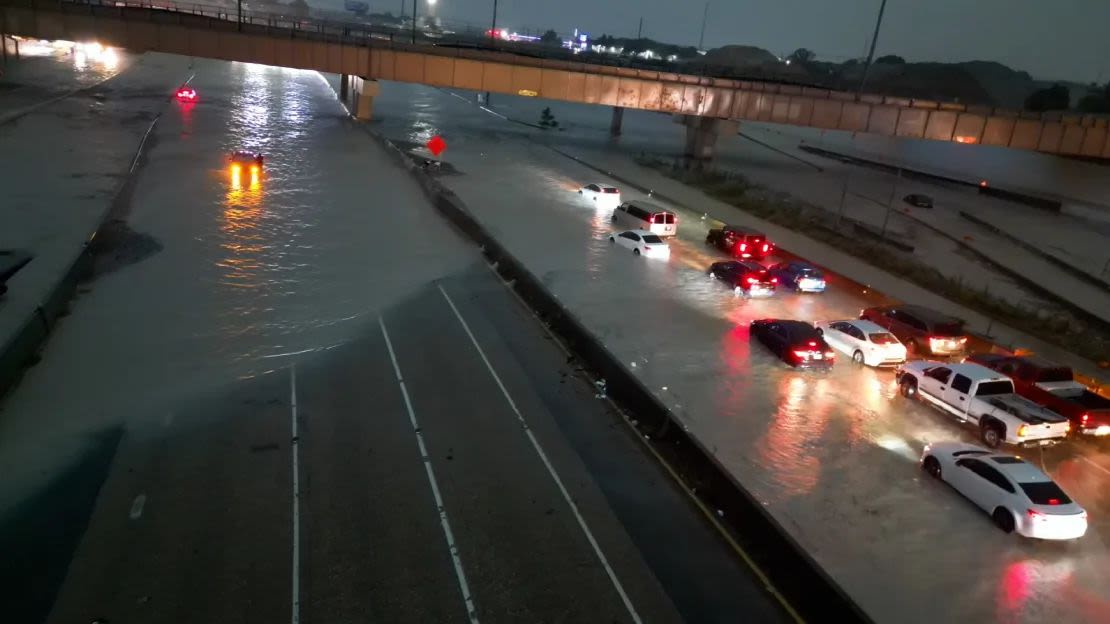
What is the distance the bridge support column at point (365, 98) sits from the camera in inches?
2297

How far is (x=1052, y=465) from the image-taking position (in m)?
15.0

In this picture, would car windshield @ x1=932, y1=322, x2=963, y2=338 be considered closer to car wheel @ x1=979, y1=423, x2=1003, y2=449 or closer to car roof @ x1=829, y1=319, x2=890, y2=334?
car roof @ x1=829, y1=319, x2=890, y2=334

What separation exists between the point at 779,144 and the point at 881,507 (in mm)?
74305

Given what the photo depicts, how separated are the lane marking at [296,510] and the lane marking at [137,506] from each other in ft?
7.34

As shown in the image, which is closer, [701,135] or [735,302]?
[735,302]

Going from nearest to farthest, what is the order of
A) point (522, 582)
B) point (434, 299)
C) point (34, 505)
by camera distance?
point (522, 582) → point (34, 505) → point (434, 299)

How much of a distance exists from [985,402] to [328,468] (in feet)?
44.9

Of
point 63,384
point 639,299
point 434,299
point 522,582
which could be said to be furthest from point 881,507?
point 63,384

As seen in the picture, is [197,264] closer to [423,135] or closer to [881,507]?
[881,507]

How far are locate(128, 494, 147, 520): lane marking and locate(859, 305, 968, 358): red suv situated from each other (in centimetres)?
1907

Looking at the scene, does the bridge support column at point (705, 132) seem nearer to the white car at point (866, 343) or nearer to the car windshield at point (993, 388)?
the white car at point (866, 343)

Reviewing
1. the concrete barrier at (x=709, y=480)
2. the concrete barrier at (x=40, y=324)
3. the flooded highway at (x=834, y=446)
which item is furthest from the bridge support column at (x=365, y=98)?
the concrete barrier at (x=709, y=480)

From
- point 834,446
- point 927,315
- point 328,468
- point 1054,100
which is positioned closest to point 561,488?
point 328,468

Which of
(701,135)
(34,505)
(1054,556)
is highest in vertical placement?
(701,135)
